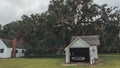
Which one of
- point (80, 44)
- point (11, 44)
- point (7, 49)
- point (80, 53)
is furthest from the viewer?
point (11, 44)

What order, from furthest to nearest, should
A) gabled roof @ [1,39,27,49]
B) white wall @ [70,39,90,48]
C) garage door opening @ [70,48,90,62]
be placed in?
gabled roof @ [1,39,27,49]
garage door opening @ [70,48,90,62]
white wall @ [70,39,90,48]

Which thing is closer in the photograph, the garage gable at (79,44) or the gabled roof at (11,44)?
the garage gable at (79,44)

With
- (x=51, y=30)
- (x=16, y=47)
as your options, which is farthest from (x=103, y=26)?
(x=16, y=47)

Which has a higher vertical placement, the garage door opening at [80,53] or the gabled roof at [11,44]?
the gabled roof at [11,44]

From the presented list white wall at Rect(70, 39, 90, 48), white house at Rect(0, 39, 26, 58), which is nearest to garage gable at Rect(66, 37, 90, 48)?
white wall at Rect(70, 39, 90, 48)

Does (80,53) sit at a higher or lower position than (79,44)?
lower

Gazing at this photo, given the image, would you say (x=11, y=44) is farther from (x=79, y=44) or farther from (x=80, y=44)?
(x=80, y=44)

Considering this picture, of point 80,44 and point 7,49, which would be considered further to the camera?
point 7,49

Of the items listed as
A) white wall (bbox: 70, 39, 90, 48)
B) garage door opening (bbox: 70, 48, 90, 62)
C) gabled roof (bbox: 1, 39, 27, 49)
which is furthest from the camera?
gabled roof (bbox: 1, 39, 27, 49)

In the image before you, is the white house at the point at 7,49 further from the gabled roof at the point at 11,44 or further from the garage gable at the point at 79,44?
the garage gable at the point at 79,44

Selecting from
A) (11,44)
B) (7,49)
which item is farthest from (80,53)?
(11,44)

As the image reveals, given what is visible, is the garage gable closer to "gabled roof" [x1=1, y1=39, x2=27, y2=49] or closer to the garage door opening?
the garage door opening

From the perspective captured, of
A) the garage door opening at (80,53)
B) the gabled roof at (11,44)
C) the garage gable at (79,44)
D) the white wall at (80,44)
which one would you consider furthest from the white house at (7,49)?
the white wall at (80,44)

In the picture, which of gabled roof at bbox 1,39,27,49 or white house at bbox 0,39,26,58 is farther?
gabled roof at bbox 1,39,27,49
